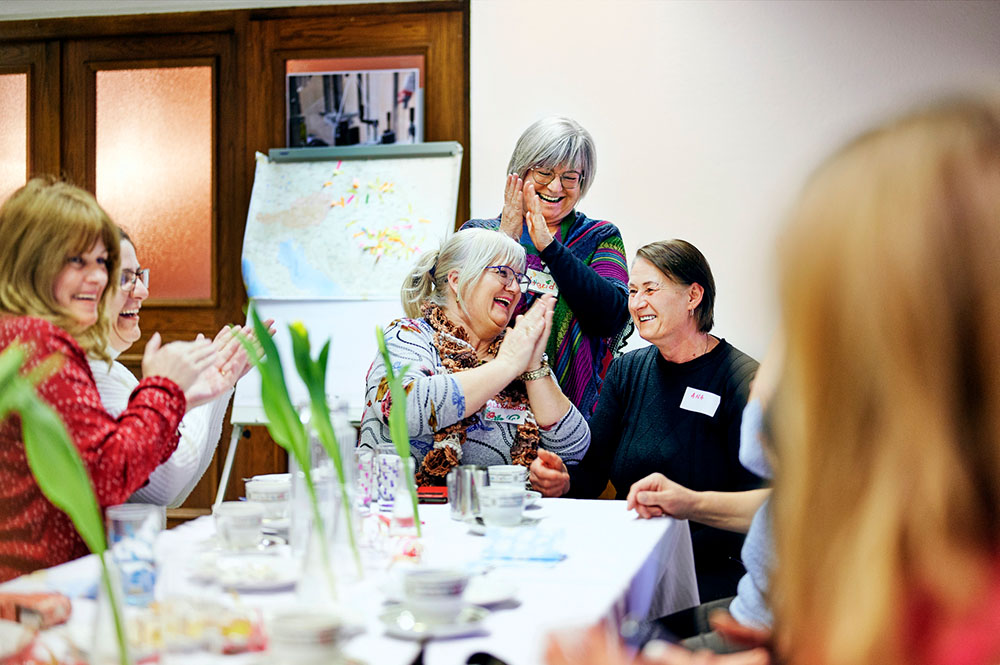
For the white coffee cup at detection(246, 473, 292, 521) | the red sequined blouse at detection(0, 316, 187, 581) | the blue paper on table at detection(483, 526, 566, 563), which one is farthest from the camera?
the white coffee cup at detection(246, 473, 292, 521)

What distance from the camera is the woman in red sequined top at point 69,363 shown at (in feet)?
4.88

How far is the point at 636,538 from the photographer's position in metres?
1.79

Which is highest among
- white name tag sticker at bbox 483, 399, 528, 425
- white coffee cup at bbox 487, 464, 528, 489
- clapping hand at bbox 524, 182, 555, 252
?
clapping hand at bbox 524, 182, 555, 252

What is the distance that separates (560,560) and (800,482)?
0.95 m

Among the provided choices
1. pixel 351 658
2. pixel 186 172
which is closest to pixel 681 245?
pixel 351 658

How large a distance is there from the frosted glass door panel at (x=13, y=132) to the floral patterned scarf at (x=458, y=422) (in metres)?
3.01

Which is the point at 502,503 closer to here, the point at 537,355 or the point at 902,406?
the point at 537,355

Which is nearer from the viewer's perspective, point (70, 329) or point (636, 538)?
point (70, 329)

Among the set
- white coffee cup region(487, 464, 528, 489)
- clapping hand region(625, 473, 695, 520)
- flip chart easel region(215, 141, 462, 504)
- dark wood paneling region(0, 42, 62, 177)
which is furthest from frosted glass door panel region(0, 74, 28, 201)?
clapping hand region(625, 473, 695, 520)

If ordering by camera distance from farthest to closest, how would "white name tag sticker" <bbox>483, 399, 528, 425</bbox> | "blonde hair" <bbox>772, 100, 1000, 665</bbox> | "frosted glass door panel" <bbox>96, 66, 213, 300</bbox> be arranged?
"frosted glass door panel" <bbox>96, 66, 213, 300</bbox> → "white name tag sticker" <bbox>483, 399, 528, 425</bbox> → "blonde hair" <bbox>772, 100, 1000, 665</bbox>

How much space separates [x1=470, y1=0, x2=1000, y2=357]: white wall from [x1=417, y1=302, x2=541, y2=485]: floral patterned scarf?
5.44 ft

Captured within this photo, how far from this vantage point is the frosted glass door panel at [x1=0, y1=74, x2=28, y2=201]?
15.2 ft

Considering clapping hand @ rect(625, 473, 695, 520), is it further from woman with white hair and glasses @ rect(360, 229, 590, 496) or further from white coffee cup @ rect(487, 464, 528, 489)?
woman with white hair and glasses @ rect(360, 229, 590, 496)

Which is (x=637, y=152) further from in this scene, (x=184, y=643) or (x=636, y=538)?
(x=184, y=643)
